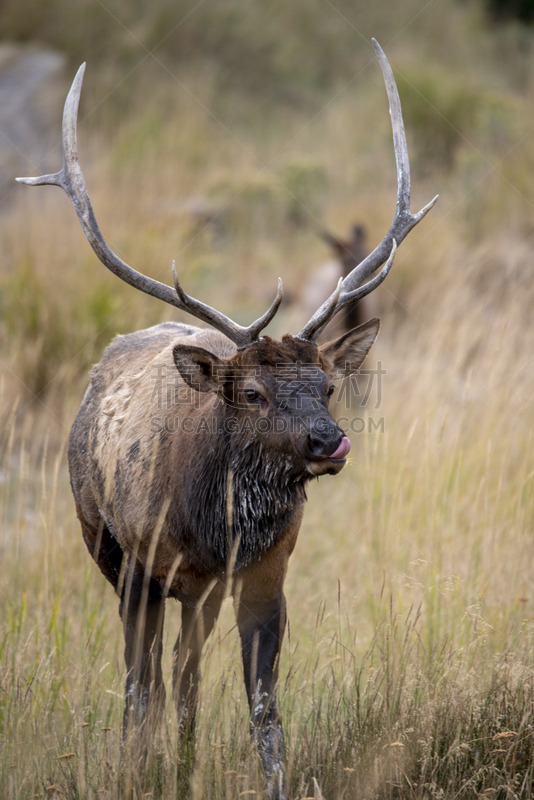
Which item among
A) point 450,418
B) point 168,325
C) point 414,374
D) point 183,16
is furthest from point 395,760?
point 183,16

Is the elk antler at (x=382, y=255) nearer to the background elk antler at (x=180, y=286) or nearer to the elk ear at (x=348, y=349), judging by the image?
the background elk antler at (x=180, y=286)

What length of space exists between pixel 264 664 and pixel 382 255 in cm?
169

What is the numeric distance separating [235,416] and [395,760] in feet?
4.26

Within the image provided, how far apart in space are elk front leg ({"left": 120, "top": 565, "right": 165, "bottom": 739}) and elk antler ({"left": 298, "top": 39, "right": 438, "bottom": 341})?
1145 mm

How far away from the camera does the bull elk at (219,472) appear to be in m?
3.23

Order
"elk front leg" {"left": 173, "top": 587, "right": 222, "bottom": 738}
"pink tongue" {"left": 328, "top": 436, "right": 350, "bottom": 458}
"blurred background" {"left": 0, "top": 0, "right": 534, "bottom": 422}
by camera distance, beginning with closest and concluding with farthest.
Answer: "pink tongue" {"left": 328, "top": 436, "right": 350, "bottom": 458} < "elk front leg" {"left": 173, "top": 587, "right": 222, "bottom": 738} < "blurred background" {"left": 0, "top": 0, "right": 534, "bottom": 422}

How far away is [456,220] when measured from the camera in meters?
10.8

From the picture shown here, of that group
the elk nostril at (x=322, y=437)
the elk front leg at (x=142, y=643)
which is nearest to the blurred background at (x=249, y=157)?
the elk front leg at (x=142, y=643)

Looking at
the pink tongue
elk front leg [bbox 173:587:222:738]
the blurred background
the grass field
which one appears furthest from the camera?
the blurred background

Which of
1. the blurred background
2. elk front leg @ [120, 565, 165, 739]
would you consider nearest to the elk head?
elk front leg @ [120, 565, 165, 739]

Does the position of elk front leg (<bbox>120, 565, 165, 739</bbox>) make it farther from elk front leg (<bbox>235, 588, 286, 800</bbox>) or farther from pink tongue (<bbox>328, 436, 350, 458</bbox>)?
pink tongue (<bbox>328, 436, 350, 458</bbox>)

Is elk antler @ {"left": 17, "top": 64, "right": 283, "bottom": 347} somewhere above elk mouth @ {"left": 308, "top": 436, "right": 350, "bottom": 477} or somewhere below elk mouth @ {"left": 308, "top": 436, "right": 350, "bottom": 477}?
above

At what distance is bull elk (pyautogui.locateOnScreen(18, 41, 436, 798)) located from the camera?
3.23 m

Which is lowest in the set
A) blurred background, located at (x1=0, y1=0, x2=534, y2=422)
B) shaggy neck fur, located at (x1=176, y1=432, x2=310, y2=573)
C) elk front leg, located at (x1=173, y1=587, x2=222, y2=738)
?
elk front leg, located at (x1=173, y1=587, x2=222, y2=738)
